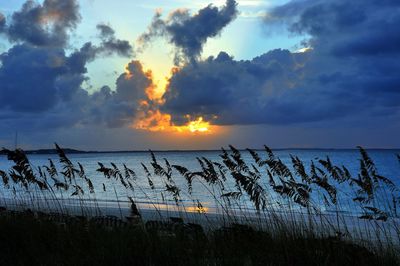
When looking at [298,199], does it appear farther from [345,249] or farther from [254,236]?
[345,249]

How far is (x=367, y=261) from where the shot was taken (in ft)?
22.6

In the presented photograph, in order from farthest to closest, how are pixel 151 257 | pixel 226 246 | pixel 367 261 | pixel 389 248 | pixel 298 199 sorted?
pixel 298 199 < pixel 389 248 < pixel 226 246 < pixel 367 261 < pixel 151 257

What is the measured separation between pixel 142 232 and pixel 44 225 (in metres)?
2.35

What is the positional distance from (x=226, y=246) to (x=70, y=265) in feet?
9.59

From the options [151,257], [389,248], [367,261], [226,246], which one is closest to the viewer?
[151,257]

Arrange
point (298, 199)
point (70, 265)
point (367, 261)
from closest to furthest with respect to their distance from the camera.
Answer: point (70, 265) → point (367, 261) → point (298, 199)

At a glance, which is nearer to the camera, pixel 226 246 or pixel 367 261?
pixel 367 261

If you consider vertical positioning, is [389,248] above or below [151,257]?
below

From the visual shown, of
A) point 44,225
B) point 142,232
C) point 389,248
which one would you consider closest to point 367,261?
point 389,248

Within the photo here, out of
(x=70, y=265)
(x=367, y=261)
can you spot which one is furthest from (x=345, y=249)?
(x=70, y=265)

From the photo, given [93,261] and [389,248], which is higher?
[93,261]

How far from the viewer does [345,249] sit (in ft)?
23.9

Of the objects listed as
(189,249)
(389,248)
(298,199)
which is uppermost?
→ (298,199)

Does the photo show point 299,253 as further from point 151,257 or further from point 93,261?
point 93,261
